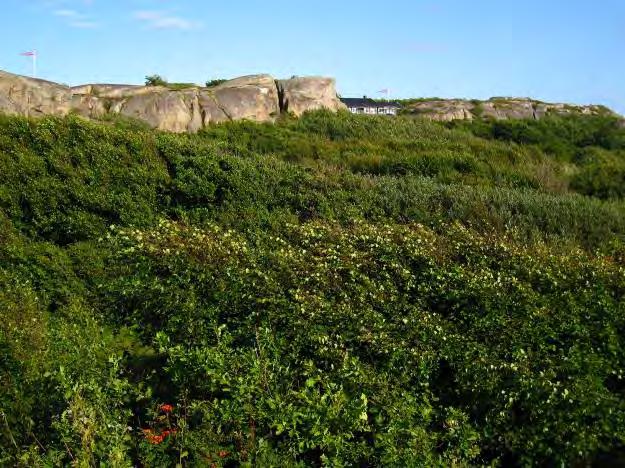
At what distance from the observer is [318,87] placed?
32375mm

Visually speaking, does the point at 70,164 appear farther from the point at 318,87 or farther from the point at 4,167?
the point at 318,87

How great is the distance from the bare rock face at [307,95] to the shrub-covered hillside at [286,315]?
1879 cm

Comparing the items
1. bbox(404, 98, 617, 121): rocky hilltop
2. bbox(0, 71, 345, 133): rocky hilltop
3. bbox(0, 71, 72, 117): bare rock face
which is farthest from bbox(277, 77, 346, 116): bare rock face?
bbox(0, 71, 72, 117): bare rock face

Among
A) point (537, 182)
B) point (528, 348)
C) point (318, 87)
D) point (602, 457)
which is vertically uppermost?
point (318, 87)

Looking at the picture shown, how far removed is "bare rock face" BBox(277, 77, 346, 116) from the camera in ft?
100.0

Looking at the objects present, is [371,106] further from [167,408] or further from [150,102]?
[167,408]

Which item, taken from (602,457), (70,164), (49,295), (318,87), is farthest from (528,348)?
(318,87)

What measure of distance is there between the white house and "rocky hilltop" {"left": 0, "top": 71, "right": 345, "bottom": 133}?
10170 mm

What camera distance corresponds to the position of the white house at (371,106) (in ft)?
137

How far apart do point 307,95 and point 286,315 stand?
2531 centimetres

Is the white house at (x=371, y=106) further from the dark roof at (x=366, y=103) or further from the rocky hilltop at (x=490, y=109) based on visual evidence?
the rocky hilltop at (x=490, y=109)

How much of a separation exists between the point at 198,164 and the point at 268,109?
18.4 m

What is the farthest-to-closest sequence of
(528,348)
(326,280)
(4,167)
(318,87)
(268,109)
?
(318,87) < (268,109) < (4,167) < (326,280) < (528,348)

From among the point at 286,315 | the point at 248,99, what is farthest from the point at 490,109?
the point at 286,315
